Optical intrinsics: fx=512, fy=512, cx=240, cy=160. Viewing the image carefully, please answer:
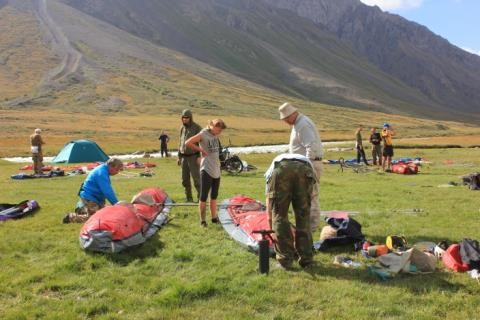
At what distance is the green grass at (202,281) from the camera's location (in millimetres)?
7074

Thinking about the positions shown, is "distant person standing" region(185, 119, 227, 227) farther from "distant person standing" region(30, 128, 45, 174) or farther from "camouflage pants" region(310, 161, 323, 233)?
"distant person standing" region(30, 128, 45, 174)

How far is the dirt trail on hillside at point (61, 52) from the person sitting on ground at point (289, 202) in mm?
136052

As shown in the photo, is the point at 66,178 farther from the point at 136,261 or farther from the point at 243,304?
the point at 243,304

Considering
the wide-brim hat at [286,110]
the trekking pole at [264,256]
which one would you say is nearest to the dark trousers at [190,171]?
the wide-brim hat at [286,110]

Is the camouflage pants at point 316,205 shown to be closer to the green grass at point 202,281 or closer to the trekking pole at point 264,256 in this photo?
the green grass at point 202,281

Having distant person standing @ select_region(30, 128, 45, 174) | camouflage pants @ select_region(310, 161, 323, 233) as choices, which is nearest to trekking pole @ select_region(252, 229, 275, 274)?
camouflage pants @ select_region(310, 161, 323, 233)

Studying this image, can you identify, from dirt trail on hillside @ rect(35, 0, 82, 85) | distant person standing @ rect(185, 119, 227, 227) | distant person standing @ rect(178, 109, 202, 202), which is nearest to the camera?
distant person standing @ rect(185, 119, 227, 227)

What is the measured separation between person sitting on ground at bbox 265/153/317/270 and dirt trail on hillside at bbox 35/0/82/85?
136052 mm

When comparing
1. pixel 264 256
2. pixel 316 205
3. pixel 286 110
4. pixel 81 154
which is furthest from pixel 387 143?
pixel 81 154

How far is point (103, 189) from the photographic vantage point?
11969 millimetres

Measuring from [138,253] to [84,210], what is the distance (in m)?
3.78

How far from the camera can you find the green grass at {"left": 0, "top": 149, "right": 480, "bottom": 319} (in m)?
7.07

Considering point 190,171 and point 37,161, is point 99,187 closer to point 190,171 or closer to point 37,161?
point 190,171

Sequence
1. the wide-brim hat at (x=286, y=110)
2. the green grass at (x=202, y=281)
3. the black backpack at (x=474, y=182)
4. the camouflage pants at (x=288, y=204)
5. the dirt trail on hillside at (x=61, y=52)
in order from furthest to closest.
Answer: the dirt trail on hillside at (x=61, y=52) → the black backpack at (x=474, y=182) → the wide-brim hat at (x=286, y=110) → the camouflage pants at (x=288, y=204) → the green grass at (x=202, y=281)
